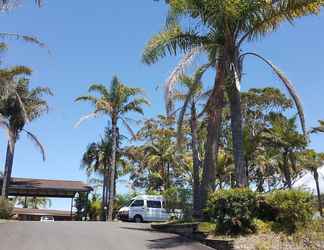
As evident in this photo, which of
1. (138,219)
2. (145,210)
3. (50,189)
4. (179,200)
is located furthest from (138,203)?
(50,189)

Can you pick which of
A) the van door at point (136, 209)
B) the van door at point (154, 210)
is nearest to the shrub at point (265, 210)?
the van door at point (154, 210)

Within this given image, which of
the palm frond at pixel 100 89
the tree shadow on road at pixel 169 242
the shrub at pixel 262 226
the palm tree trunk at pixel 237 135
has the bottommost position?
the tree shadow on road at pixel 169 242

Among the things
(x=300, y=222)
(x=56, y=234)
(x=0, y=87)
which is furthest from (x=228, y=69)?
(x=0, y=87)

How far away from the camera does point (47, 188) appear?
35.6m

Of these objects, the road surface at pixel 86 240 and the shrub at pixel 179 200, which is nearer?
the road surface at pixel 86 240

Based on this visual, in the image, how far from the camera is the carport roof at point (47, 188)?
3544 centimetres

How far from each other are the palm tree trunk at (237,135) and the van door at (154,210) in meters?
15.2

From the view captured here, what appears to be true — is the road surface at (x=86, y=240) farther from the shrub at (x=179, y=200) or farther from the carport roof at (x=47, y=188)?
the carport roof at (x=47, y=188)

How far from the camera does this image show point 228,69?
50.9 ft

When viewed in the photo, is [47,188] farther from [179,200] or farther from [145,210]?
[179,200]

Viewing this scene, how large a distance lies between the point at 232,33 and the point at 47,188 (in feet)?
82.4

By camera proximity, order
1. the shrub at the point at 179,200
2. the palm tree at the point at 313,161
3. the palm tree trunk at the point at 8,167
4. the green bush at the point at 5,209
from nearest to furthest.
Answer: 1. the shrub at the point at 179,200
2. the green bush at the point at 5,209
3. the palm tree trunk at the point at 8,167
4. the palm tree at the point at 313,161

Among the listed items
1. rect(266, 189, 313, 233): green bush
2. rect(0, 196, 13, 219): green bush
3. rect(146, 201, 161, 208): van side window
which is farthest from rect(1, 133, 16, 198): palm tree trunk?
rect(266, 189, 313, 233): green bush

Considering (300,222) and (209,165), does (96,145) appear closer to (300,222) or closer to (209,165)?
(209,165)
